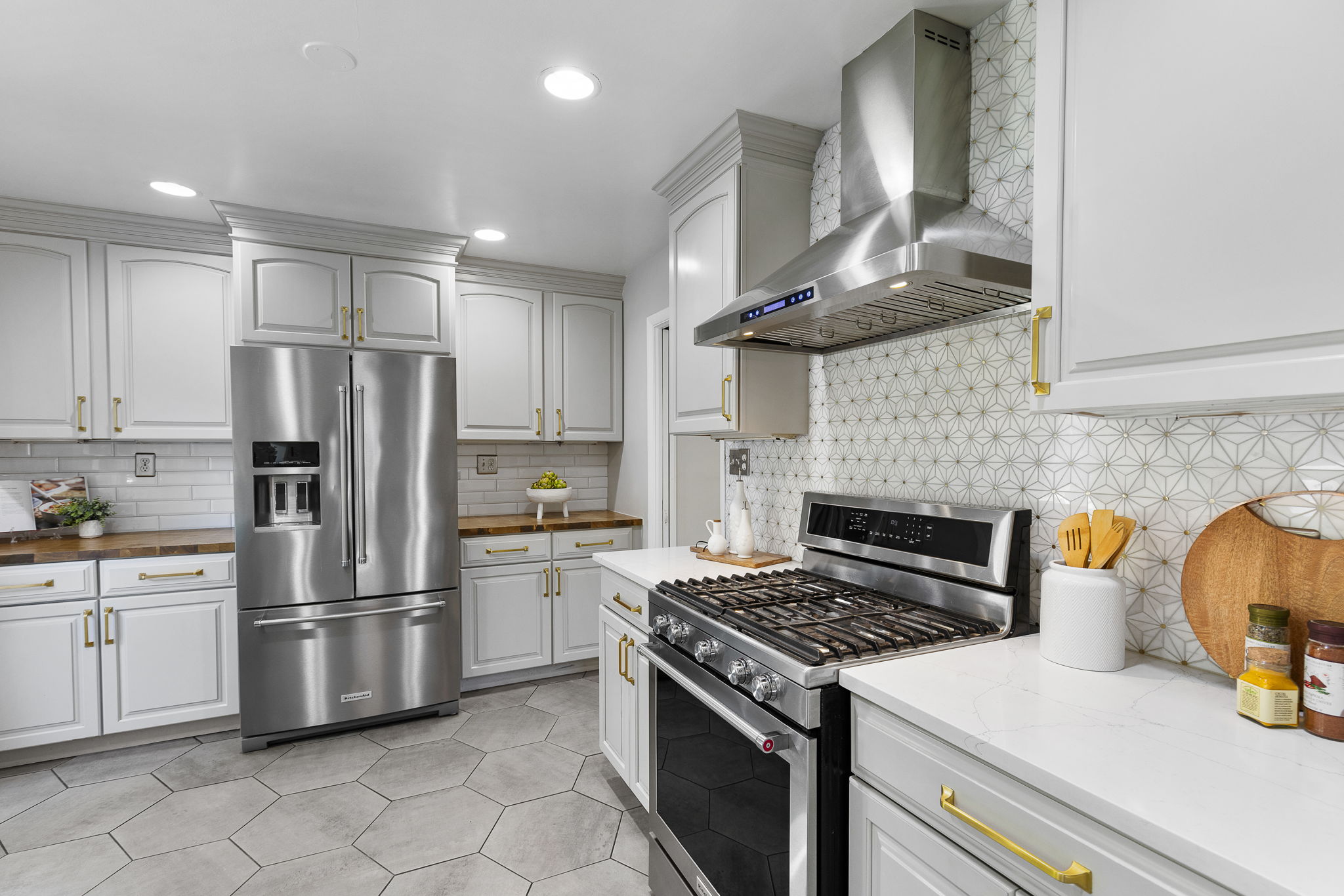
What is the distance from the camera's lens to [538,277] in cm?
385

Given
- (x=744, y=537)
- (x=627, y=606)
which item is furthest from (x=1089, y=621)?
(x=627, y=606)

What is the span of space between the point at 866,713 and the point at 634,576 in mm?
1070

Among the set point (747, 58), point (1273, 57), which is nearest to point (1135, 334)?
point (1273, 57)

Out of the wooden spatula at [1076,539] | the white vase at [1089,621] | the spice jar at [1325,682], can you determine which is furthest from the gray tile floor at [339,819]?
the spice jar at [1325,682]

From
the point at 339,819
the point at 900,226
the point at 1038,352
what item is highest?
the point at 900,226

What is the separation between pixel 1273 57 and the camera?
2.85ft

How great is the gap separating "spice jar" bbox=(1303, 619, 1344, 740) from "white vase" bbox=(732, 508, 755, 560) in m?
1.53

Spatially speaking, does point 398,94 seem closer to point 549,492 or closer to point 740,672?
point 740,672

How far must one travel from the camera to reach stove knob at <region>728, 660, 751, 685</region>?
1379mm

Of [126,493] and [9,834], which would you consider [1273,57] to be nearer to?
[9,834]

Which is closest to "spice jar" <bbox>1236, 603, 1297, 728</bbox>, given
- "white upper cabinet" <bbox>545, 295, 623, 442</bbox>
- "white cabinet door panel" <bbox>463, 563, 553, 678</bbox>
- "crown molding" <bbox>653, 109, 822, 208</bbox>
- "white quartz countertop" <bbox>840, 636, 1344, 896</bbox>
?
"white quartz countertop" <bbox>840, 636, 1344, 896</bbox>

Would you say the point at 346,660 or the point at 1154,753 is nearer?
the point at 1154,753

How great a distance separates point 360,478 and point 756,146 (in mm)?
2219

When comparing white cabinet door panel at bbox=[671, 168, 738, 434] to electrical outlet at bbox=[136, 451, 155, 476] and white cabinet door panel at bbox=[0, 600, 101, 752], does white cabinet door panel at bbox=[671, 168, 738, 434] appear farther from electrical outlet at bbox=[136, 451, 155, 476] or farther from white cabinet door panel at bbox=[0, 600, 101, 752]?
electrical outlet at bbox=[136, 451, 155, 476]
